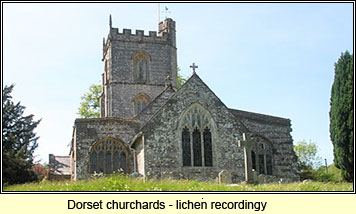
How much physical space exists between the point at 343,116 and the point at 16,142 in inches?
652

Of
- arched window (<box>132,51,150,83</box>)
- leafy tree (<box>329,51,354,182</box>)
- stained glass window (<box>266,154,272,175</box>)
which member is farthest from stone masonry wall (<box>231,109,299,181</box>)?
arched window (<box>132,51,150,83</box>)

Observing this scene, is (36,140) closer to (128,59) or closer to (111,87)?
(111,87)

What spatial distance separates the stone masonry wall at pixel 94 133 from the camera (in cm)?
2495

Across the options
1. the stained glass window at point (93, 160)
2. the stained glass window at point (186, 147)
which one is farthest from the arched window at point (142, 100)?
the stained glass window at point (186, 147)

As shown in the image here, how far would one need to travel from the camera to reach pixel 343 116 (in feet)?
72.1

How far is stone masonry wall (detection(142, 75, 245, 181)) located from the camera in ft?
73.2

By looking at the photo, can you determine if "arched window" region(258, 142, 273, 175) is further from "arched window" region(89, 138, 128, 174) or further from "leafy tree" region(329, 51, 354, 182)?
"arched window" region(89, 138, 128, 174)

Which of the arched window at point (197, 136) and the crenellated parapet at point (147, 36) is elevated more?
the crenellated parapet at point (147, 36)

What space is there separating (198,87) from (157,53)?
55.7ft

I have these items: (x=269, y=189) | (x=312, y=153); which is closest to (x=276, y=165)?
(x=269, y=189)

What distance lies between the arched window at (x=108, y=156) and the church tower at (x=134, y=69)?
11.9 meters

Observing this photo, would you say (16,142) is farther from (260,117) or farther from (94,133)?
(260,117)

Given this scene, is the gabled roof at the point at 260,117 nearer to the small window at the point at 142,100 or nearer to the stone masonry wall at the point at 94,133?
the stone masonry wall at the point at 94,133

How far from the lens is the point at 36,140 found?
34344 millimetres
